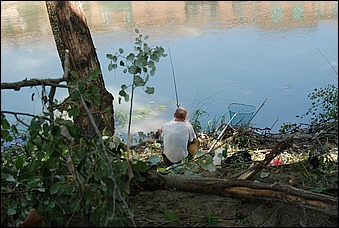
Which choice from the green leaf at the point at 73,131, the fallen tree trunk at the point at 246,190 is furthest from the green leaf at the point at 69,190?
the fallen tree trunk at the point at 246,190

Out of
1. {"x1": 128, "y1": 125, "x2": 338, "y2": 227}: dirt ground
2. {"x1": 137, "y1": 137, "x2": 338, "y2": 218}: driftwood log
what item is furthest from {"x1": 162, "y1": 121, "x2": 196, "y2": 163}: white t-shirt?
{"x1": 137, "y1": 137, "x2": 338, "y2": 218}: driftwood log

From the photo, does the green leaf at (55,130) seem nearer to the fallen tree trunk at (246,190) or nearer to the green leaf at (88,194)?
the green leaf at (88,194)

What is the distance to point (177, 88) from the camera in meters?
6.09

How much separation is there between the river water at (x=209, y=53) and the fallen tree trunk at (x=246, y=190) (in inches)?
99.7

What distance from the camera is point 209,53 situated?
295 inches

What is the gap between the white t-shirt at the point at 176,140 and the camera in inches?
155

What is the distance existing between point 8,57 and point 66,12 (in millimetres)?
4841

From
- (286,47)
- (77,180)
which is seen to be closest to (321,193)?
(77,180)

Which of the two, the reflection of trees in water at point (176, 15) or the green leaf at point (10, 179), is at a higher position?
the green leaf at point (10, 179)

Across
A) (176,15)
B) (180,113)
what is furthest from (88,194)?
(176,15)

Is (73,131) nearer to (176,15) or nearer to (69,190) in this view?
(69,190)

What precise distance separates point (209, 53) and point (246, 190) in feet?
19.0

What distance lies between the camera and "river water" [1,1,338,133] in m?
5.67

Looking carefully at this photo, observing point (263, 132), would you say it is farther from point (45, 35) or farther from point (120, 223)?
point (45, 35)
